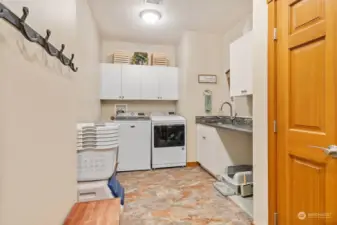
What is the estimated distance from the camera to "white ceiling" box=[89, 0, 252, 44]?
2.99 metres

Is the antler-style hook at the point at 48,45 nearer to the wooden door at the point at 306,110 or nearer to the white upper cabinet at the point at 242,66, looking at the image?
the wooden door at the point at 306,110

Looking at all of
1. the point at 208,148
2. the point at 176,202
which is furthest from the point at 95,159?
the point at 208,148

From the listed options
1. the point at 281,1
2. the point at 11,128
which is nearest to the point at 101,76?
the point at 281,1

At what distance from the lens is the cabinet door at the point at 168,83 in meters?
4.41

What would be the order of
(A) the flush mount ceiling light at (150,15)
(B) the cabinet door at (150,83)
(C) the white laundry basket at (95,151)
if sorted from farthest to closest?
(B) the cabinet door at (150,83)
(A) the flush mount ceiling light at (150,15)
(C) the white laundry basket at (95,151)

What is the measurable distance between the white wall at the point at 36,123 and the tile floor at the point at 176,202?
3.95 feet

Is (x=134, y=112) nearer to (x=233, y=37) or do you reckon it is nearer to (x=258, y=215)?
(x=233, y=37)

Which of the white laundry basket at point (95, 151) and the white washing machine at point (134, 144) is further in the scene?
the white washing machine at point (134, 144)

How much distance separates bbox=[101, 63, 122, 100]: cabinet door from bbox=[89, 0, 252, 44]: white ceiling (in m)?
0.69

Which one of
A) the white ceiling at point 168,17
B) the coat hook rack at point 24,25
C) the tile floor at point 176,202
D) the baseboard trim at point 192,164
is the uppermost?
the white ceiling at point 168,17

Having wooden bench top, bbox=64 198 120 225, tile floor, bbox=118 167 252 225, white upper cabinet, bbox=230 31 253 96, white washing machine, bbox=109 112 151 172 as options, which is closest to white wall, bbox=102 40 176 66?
white washing machine, bbox=109 112 151 172

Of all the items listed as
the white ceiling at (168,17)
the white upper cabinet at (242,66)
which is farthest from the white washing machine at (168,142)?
the white ceiling at (168,17)

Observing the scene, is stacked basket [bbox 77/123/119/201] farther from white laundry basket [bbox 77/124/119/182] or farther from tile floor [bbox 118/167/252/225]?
tile floor [bbox 118/167/252/225]

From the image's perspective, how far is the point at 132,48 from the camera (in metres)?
4.62
